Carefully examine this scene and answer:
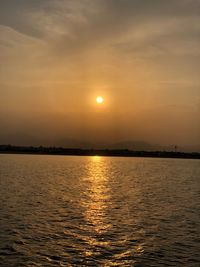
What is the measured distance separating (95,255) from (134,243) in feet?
14.0

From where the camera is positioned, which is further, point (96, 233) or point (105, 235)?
point (96, 233)

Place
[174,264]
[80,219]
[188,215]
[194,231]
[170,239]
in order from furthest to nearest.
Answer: [188,215]
[80,219]
[194,231]
[170,239]
[174,264]

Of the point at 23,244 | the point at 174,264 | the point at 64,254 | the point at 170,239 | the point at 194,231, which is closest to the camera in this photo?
the point at 174,264

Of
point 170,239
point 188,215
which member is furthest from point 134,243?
point 188,215

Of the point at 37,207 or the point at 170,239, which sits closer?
the point at 170,239

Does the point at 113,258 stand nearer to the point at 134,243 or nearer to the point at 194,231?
the point at 134,243

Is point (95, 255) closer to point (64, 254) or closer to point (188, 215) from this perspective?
point (64, 254)

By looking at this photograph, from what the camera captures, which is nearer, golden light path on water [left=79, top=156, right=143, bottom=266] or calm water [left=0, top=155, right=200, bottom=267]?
calm water [left=0, top=155, right=200, bottom=267]

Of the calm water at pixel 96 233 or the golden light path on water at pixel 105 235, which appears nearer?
the calm water at pixel 96 233

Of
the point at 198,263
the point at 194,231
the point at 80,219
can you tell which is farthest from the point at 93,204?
the point at 198,263

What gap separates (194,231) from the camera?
102ft

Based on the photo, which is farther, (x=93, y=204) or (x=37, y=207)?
(x=93, y=204)

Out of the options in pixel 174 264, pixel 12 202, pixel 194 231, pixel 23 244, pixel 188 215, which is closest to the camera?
pixel 174 264

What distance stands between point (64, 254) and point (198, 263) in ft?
26.6
